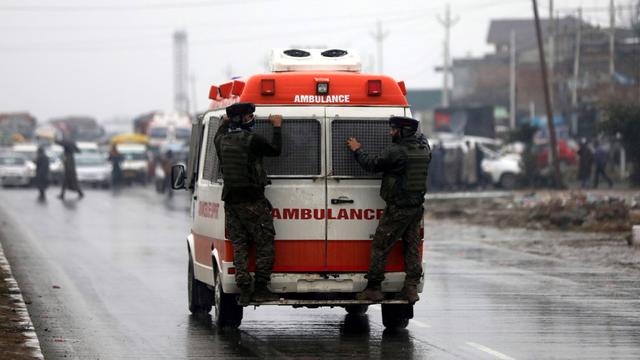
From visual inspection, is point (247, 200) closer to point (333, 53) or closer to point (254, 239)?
point (254, 239)

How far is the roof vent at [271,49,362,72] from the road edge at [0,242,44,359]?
11.3ft

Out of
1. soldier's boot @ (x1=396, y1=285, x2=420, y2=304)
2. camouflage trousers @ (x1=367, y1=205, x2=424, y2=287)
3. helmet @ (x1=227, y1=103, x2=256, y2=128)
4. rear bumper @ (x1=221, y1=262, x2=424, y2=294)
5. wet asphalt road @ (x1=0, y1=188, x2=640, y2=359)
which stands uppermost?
helmet @ (x1=227, y1=103, x2=256, y2=128)

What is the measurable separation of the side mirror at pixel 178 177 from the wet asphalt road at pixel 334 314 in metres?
1.33

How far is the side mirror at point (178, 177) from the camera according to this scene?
15.5 m

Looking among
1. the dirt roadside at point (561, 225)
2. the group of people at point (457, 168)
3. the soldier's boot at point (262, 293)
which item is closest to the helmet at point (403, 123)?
the soldier's boot at point (262, 293)

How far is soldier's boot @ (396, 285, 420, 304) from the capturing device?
42.8ft

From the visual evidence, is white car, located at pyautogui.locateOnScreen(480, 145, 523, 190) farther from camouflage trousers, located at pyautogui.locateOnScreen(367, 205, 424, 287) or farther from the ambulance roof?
camouflage trousers, located at pyautogui.locateOnScreen(367, 205, 424, 287)

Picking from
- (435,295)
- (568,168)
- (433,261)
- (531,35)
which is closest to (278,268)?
(435,295)

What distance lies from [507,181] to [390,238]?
43439 mm

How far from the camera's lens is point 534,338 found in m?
12.9

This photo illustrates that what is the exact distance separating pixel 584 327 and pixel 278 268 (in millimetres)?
3090

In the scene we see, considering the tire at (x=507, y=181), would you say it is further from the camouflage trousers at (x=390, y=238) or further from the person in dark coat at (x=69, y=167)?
the camouflage trousers at (x=390, y=238)

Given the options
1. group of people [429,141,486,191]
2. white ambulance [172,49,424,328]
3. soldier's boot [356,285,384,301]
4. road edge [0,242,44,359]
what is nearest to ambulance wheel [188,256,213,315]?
white ambulance [172,49,424,328]

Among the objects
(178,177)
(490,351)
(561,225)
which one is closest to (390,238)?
(490,351)
